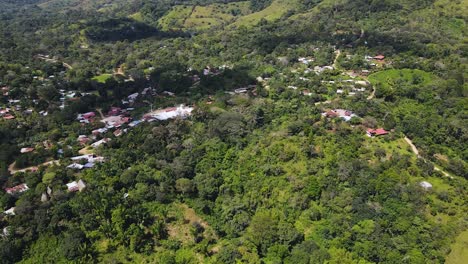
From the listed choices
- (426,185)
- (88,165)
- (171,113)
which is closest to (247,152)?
(171,113)

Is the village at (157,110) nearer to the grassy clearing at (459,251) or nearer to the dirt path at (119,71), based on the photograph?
the grassy clearing at (459,251)

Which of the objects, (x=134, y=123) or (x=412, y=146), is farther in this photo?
(x=134, y=123)

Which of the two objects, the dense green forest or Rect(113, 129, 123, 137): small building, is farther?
Rect(113, 129, 123, 137): small building

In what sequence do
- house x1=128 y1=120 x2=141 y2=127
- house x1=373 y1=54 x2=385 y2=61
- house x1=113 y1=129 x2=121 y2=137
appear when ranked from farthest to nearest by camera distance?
house x1=373 y1=54 x2=385 y2=61 → house x1=128 y1=120 x2=141 y2=127 → house x1=113 y1=129 x2=121 y2=137

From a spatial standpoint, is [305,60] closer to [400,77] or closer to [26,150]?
[400,77]

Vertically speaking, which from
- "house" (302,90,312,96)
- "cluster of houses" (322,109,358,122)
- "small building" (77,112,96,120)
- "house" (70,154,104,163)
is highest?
"cluster of houses" (322,109,358,122)

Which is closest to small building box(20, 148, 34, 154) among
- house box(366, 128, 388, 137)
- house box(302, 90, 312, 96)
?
house box(302, 90, 312, 96)

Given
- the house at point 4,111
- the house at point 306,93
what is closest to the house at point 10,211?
the house at point 4,111

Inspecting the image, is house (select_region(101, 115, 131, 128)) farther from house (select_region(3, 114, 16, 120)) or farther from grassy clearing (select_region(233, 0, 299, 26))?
grassy clearing (select_region(233, 0, 299, 26))
